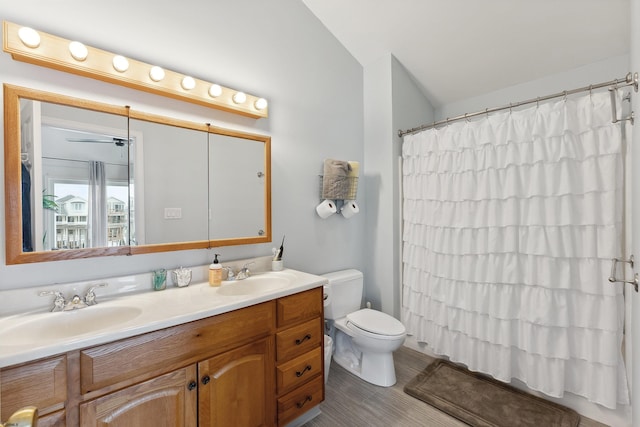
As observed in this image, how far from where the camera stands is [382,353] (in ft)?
6.72

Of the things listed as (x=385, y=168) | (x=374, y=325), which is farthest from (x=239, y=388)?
(x=385, y=168)

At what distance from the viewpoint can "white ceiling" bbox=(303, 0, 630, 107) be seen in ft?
Answer: 6.20

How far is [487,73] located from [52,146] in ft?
10.0

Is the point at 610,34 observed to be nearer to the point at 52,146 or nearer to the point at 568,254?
the point at 568,254

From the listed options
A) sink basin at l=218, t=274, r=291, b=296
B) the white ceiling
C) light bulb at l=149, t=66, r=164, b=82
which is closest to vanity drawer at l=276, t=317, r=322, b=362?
sink basin at l=218, t=274, r=291, b=296

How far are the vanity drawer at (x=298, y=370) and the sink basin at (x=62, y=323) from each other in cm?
77

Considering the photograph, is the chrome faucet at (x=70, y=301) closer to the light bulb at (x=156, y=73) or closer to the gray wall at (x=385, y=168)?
the light bulb at (x=156, y=73)

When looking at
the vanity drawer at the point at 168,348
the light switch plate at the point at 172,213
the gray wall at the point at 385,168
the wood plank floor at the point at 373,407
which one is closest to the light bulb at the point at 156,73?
the light switch plate at the point at 172,213

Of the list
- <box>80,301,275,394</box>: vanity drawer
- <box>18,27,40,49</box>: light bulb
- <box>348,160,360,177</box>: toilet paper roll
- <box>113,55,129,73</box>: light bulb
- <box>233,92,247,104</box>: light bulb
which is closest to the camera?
<box>80,301,275,394</box>: vanity drawer

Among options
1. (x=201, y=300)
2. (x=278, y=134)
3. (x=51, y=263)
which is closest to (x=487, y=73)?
(x=278, y=134)

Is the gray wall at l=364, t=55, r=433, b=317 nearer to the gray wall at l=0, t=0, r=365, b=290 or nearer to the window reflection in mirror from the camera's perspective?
the gray wall at l=0, t=0, r=365, b=290

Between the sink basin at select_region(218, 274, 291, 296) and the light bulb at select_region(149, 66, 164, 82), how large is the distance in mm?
1191

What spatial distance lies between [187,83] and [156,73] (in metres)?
0.16

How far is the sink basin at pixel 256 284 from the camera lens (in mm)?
1663
